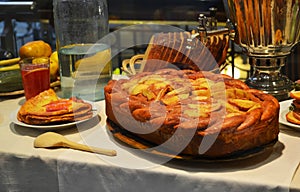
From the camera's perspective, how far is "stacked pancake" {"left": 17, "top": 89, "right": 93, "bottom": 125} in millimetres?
932

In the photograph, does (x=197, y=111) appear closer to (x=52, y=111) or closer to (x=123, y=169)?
(x=123, y=169)

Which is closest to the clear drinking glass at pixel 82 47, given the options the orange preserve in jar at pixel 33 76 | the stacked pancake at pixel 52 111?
the orange preserve in jar at pixel 33 76

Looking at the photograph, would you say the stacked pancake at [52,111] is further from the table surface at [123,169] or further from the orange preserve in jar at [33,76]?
the orange preserve in jar at [33,76]

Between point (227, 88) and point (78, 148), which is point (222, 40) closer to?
point (227, 88)

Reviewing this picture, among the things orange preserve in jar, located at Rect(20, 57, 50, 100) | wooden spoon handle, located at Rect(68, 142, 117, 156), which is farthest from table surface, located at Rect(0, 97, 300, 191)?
orange preserve in jar, located at Rect(20, 57, 50, 100)

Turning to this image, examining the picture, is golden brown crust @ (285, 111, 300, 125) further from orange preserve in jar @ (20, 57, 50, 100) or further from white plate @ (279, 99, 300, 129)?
orange preserve in jar @ (20, 57, 50, 100)

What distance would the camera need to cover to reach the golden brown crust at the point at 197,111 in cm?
73

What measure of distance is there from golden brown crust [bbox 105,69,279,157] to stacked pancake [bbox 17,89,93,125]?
0.31 ft

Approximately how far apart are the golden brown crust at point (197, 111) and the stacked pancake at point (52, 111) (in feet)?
0.31

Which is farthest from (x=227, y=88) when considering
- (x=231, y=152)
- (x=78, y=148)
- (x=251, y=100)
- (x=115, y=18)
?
(x=115, y=18)

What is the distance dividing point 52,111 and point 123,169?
0.25m

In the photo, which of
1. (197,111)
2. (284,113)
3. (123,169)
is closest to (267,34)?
(284,113)

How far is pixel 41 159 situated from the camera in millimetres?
835

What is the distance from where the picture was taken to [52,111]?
0.94 meters
